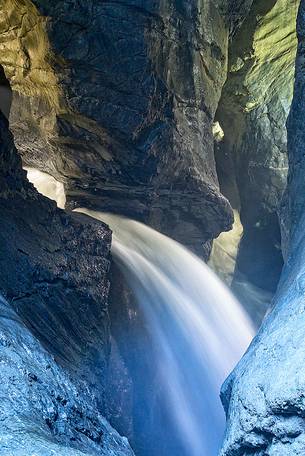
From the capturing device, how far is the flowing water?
22.6 ft

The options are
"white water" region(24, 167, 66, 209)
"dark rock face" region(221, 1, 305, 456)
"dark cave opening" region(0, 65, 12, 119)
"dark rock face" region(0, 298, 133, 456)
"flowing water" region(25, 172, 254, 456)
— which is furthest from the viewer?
"white water" region(24, 167, 66, 209)

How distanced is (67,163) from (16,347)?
6.24 metres

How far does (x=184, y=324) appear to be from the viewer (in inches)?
308

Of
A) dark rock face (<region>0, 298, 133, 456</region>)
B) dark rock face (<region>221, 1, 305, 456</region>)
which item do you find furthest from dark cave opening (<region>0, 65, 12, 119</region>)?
dark rock face (<region>221, 1, 305, 456</region>)

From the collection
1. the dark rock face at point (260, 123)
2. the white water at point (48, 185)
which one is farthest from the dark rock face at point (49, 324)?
the dark rock face at point (260, 123)

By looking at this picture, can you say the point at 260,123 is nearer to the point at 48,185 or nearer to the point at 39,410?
the point at 48,185

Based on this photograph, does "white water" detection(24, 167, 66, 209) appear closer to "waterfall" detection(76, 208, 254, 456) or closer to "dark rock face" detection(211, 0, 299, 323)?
"waterfall" detection(76, 208, 254, 456)

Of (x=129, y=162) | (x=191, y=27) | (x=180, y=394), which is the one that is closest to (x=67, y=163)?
(x=129, y=162)

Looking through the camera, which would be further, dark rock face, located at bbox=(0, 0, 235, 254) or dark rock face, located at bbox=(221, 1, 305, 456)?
dark rock face, located at bbox=(0, 0, 235, 254)

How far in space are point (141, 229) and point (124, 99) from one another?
2826 mm

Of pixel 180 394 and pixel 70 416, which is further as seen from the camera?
pixel 180 394

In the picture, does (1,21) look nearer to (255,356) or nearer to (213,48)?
(213,48)

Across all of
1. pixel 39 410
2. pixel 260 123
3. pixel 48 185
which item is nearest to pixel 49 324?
pixel 39 410

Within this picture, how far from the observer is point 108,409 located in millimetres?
5609
